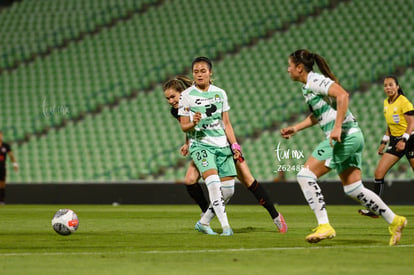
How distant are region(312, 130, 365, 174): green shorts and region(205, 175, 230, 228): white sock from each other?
1.41m

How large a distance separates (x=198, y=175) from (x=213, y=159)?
136 cm

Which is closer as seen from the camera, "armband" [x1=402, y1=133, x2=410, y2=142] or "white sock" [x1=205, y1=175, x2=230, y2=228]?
"white sock" [x1=205, y1=175, x2=230, y2=228]

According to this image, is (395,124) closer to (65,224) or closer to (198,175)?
(198,175)

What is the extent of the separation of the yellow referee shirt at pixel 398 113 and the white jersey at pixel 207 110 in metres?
4.04

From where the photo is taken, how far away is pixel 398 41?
22.5 m

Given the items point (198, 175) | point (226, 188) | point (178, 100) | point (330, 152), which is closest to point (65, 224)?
point (226, 188)

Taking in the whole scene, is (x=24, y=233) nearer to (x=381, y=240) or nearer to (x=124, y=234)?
(x=124, y=234)

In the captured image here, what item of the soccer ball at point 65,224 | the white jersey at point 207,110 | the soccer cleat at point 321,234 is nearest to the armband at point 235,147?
the white jersey at point 207,110

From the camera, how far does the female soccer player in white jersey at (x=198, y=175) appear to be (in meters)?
9.04

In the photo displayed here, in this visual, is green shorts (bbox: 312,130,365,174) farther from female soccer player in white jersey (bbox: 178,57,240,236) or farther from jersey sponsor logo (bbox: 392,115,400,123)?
jersey sponsor logo (bbox: 392,115,400,123)

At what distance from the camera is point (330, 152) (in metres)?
7.43

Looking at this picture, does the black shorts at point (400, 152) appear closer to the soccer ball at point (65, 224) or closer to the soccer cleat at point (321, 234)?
the soccer cleat at point (321, 234)

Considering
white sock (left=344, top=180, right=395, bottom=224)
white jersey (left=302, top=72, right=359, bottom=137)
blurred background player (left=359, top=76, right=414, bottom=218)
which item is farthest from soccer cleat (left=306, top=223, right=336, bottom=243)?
blurred background player (left=359, top=76, right=414, bottom=218)

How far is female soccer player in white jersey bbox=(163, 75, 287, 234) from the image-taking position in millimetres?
9039
